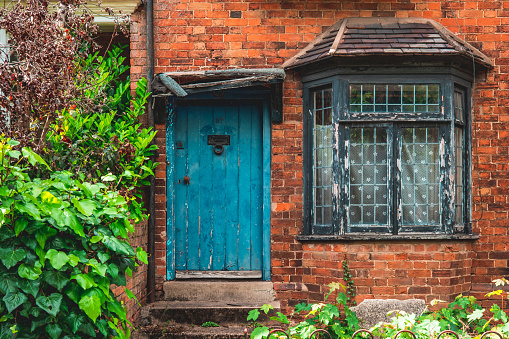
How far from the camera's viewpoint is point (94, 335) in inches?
121

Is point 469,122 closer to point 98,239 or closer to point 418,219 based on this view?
point 418,219

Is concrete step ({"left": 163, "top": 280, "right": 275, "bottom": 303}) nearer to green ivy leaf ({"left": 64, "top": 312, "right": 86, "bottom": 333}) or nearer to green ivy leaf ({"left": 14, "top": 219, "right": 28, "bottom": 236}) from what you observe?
green ivy leaf ({"left": 64, "top": 312, "right": 86, "bottom": 333})

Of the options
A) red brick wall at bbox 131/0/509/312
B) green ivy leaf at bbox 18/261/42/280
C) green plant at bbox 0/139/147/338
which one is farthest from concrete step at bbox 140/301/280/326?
green ivy leaf at bbox 18/261/42/280

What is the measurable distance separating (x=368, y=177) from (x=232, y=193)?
5.47 feet

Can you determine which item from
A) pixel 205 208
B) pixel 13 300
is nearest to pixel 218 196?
pixel 205 208

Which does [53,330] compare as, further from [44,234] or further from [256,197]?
[256,197]

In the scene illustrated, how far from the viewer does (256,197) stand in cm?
596

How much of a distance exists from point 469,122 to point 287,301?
303cm

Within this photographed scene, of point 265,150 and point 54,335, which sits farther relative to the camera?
point 265,150

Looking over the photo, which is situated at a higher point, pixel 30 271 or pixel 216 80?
pixel 216 80

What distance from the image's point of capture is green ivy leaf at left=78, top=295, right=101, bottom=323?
2895 millimetres

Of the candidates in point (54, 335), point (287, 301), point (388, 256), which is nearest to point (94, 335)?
point (54, 335)

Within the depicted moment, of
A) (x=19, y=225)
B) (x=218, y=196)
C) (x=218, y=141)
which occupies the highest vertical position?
(x=218, y=141)

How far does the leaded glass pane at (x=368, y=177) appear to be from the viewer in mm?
5453
